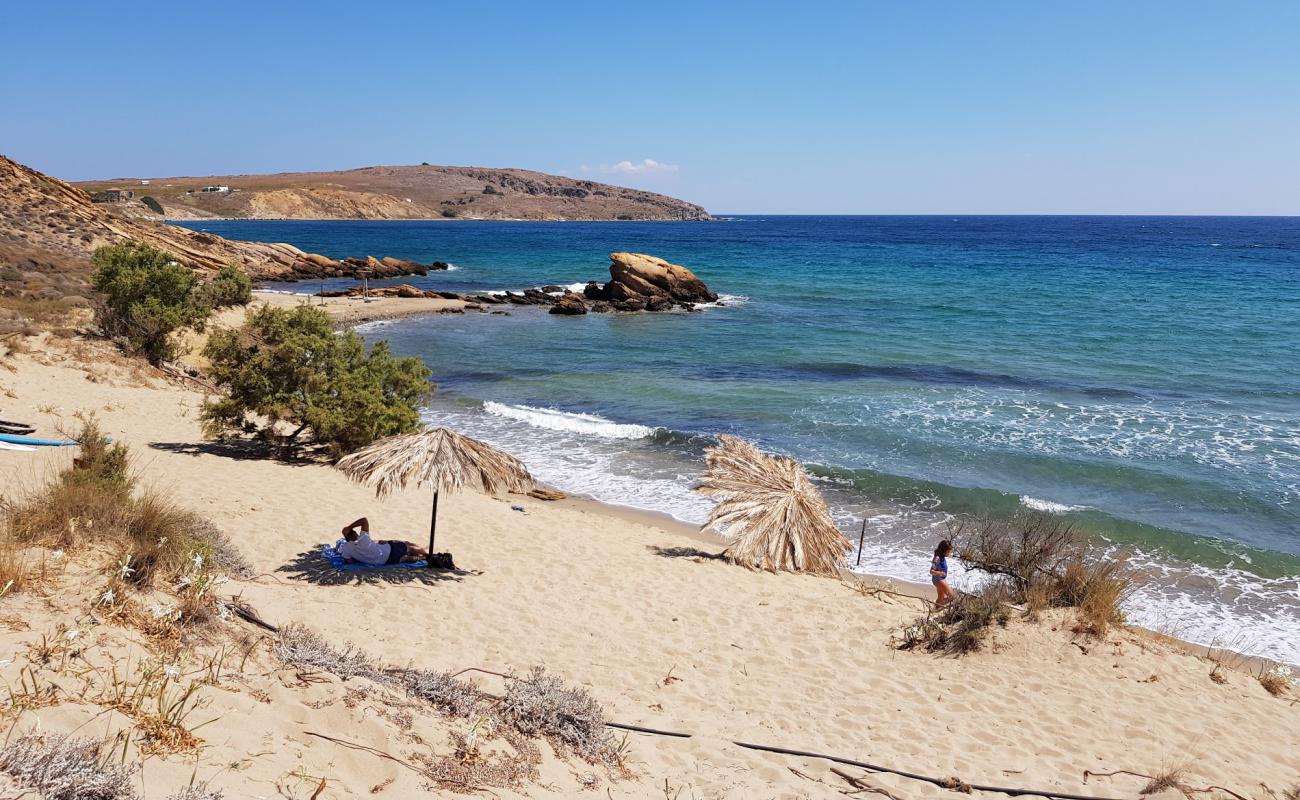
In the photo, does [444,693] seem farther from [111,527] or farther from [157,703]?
[111,527]

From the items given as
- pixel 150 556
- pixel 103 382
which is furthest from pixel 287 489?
pixel 103 382

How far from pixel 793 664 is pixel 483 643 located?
10.4 ft

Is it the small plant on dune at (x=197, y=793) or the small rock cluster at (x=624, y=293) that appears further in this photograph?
the small rock cluster at (x=624, y=293)

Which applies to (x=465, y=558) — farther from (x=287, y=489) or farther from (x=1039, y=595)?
(x=1039, y=595)

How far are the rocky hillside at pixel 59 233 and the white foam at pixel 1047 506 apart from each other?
28599 millimetres

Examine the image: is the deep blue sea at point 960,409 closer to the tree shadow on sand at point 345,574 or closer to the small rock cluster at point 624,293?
the small rock cluster at point 624,293

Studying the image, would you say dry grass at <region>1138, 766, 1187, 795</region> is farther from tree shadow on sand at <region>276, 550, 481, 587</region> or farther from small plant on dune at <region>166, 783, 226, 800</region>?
tree shadow on sand at <region>276, 550, 481, 587</region>

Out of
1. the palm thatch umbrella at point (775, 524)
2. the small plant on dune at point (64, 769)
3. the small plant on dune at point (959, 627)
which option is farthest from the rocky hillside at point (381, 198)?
the small plant on dune at point (64, 769)

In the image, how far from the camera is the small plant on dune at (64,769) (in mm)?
3197

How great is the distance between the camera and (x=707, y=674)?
7.76 metres

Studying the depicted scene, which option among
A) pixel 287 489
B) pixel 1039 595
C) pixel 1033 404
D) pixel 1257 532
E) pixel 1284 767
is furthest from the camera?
pixel 1033 404

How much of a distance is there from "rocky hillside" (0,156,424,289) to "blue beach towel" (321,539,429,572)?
22335mm

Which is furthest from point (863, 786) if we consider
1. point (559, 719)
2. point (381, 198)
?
point (381, 198)

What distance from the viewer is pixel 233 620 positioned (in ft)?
A: 18.5
